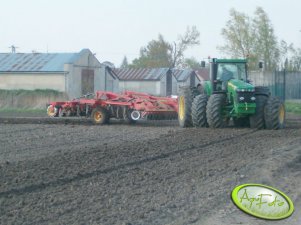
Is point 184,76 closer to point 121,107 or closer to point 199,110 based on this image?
point 121,107

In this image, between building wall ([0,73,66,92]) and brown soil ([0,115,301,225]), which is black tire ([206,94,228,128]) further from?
building wall ([0,73,66,92])

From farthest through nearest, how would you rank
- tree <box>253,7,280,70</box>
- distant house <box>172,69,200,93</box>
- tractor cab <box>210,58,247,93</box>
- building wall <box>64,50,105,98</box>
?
distant house <box>172,69,200,93</box> → tree <box>253,7,280,70</box> → building wall <box>64,50,105,98</box> → tractor cab <box>210,58,247,93</box>

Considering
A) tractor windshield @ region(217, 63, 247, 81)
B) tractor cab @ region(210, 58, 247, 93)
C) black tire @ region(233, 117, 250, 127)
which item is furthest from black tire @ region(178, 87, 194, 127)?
black tire @ region(233, 117, 250, 127)

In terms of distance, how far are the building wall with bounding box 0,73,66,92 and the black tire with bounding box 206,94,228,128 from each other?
95.3 feet

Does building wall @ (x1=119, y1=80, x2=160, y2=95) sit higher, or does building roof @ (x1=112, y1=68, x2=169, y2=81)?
building roof @ (x1=112, y1=68, x2=169, y2=81)

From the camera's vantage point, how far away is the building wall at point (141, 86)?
61.8 metres

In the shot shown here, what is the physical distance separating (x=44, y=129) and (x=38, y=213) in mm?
14087

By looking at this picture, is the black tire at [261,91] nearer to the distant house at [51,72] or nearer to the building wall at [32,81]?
the distant house at [51,72]

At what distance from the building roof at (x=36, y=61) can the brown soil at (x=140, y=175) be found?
3042 cm

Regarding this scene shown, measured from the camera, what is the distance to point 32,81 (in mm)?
49031

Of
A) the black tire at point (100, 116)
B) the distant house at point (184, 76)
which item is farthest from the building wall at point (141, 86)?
the black tire at point (100, 116)

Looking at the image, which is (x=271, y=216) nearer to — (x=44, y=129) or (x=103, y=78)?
(x=44, y=129)

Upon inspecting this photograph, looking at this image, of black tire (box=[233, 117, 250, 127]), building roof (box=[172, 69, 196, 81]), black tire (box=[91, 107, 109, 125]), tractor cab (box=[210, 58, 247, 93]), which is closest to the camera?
tractor cab (box=[210, 58, 247, 93])

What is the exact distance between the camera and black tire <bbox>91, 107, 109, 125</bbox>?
80.5ft
